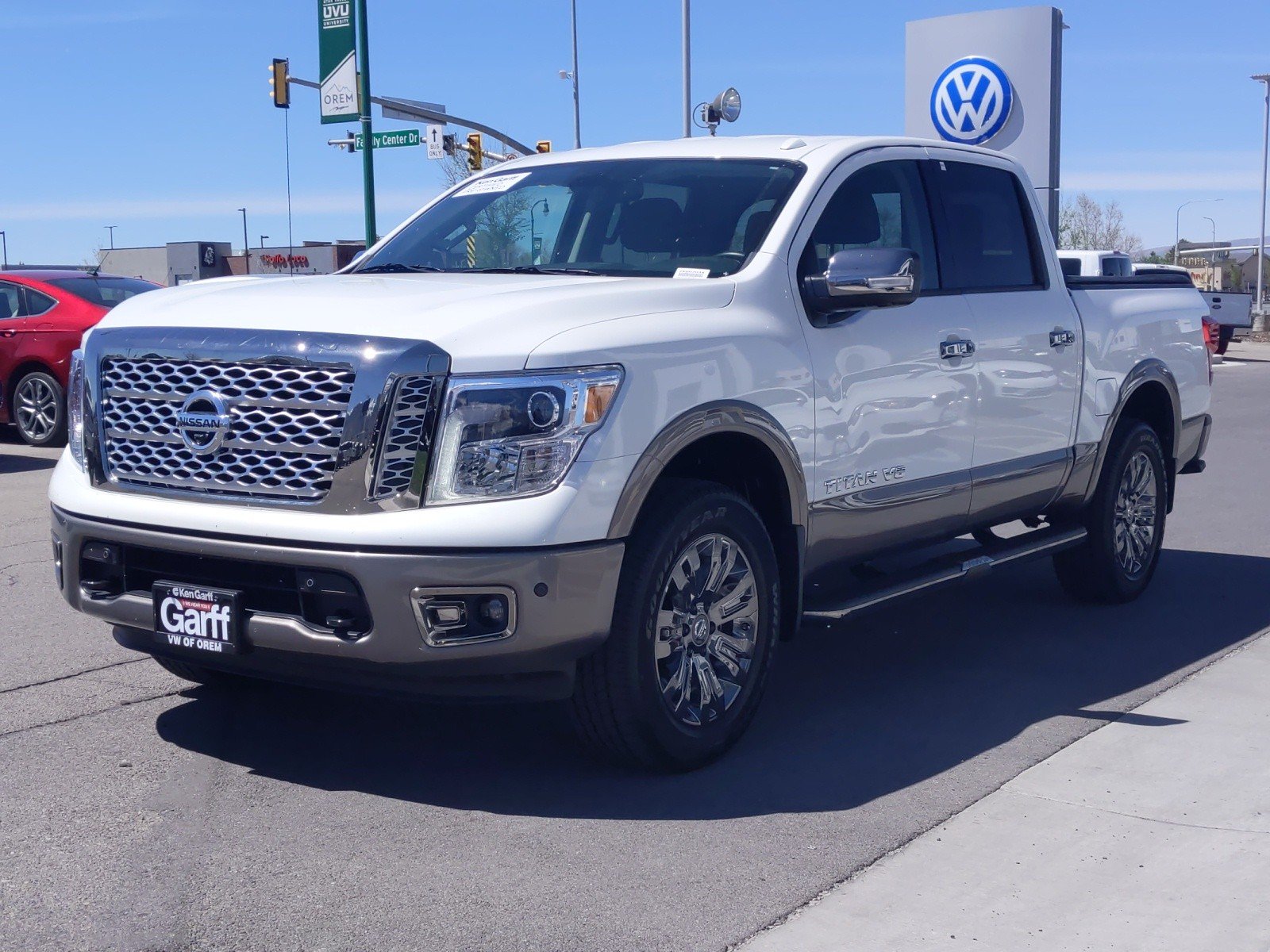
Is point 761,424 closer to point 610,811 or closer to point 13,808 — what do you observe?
point 610,811

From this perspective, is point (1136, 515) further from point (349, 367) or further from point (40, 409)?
point (40, 409)

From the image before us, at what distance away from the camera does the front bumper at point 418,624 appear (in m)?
3.99

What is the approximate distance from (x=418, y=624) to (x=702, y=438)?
3.53 ft

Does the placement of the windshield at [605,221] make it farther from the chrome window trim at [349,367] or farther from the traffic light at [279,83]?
the traffic light at [279,83]

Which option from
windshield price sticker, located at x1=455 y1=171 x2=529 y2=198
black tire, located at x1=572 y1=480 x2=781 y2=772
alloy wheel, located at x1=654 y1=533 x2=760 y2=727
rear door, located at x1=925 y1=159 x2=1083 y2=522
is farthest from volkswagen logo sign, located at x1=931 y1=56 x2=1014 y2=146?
alloy wheel, located at x1=654 y1=533 x2=760 y2=727

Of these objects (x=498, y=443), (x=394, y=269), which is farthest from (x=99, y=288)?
(x=498, y=443)

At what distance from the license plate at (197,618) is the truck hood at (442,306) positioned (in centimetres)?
76

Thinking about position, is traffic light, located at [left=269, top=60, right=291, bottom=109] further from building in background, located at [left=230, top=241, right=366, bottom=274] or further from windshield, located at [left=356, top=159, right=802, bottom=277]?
building in background, located at [left=230, top=241, right=366, bottom=274]

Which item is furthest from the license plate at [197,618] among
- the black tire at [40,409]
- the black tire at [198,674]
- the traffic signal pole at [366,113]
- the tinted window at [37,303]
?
the traffic signal pole at [366,113]

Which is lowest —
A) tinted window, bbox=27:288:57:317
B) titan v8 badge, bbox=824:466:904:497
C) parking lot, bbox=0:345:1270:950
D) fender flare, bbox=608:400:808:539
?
parking lot, bbox=0:345:1270:950

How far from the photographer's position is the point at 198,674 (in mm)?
5340

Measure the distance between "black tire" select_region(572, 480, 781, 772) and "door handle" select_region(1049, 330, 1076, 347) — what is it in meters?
2.17

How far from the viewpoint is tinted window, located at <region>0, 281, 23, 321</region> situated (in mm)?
13953

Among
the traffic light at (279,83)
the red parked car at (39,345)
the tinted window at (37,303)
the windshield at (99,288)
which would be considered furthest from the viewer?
the traffic light at (279,83)
